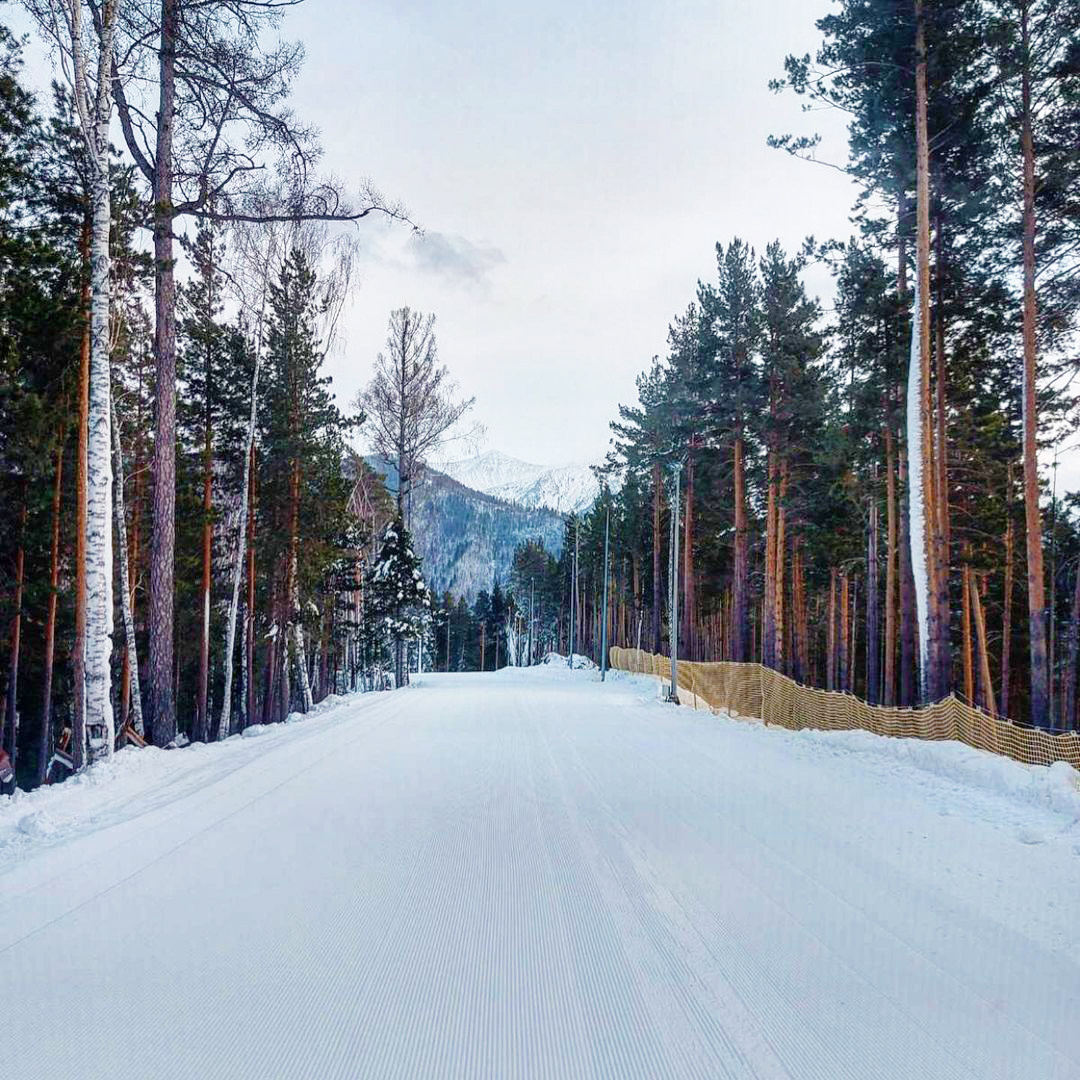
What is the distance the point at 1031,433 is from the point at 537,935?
39.5ft

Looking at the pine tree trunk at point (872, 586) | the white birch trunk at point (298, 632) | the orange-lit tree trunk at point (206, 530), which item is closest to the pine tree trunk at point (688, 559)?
the pine tree trunk at point (872, 586)

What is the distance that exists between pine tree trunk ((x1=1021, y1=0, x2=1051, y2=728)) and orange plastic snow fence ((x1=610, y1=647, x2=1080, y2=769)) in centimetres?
206

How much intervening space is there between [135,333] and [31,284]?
1.86m

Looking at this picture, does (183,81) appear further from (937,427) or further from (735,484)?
(735,484)

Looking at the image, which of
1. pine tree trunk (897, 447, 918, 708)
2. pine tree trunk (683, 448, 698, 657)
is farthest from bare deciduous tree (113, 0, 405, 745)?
pine tree trunk (683, 448, 698, 657)

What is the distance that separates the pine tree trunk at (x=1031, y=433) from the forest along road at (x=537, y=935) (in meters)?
6.41

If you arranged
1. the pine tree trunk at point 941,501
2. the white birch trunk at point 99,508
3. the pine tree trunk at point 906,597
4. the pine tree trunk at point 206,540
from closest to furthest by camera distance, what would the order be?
the white birch trunk at point 99,508 → the pine tree trunk at point 941,501 → the pine tree trunk at point 906,597 → the pine tree trunk at point 206,540

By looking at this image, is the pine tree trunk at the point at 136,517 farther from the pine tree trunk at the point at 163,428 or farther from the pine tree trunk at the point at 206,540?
the pine tree trunk at the point at 163,428

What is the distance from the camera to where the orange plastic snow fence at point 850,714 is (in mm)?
8234

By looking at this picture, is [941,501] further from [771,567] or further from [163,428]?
[163,428]

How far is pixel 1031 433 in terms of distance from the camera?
11383mm

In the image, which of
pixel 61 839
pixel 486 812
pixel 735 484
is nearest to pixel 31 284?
pixel 61 839

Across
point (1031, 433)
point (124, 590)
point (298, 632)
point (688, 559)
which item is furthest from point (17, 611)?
point (688, 559)

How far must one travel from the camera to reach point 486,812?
5570 millimetres
